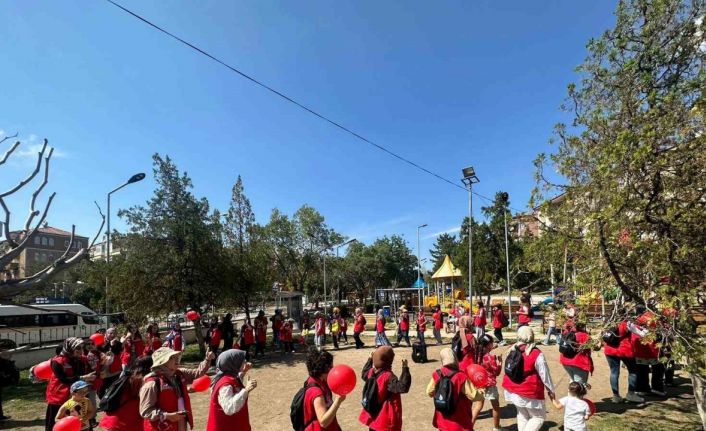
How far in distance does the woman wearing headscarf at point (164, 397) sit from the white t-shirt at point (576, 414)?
4.71 metres

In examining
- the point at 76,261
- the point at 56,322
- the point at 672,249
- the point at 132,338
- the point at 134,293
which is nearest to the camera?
the point at 76,261

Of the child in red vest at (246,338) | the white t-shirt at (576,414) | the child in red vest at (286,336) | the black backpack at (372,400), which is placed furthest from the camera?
the child in red vest at (286,336)

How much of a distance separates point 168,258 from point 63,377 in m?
9.08

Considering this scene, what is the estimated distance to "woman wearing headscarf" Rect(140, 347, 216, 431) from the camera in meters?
3.87

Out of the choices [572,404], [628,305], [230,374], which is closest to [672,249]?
[628,305]

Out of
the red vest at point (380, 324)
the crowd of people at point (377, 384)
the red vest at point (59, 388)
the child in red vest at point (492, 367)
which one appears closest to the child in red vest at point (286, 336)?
the red vest at point (380, 324)

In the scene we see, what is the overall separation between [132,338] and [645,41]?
38.9 feet

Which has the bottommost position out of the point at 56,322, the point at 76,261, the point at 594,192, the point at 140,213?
the point at 56,322

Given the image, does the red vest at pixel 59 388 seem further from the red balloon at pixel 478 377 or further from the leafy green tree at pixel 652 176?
the leafy green tree at pixel 652 176

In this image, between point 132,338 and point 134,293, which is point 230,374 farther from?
point 134,293

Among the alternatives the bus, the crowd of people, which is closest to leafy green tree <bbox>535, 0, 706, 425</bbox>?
the crowd of people

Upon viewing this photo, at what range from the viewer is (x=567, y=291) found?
5.34 m

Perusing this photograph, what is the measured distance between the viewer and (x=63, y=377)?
20.0 feet

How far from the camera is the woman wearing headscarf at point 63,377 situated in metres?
6.07
